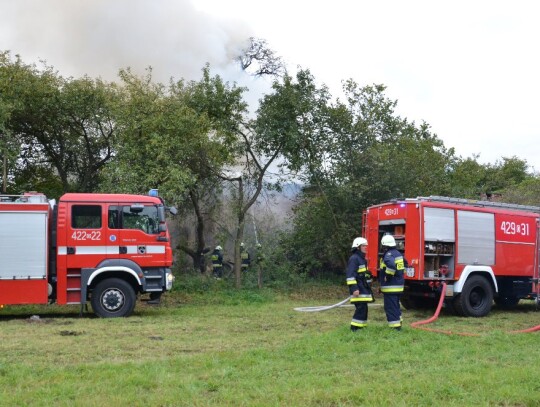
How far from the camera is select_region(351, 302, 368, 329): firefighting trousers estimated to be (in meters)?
10.0

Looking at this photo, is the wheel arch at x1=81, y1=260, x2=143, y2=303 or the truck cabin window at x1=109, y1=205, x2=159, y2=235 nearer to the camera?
the wheel arch at x1=81, y1=260, x2=143, y2=303

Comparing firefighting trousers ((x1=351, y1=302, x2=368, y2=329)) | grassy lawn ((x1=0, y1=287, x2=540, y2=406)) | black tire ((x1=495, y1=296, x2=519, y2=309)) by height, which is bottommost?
black tire ((x1=495, y1=296, x2=519, y2=309))

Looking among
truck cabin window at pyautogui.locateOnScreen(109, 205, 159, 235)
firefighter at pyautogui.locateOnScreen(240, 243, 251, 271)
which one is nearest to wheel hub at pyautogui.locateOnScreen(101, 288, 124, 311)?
truck cabin window at pyautogui.locateOnScreen(109, 205, 159, 235)

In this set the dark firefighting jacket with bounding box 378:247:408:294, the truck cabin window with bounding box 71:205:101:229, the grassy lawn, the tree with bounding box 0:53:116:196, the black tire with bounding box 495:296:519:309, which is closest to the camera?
the grassy lawn

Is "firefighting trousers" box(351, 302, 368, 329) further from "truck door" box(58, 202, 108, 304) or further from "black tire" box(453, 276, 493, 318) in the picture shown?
"truck door" box(58, 202, 108, 304)

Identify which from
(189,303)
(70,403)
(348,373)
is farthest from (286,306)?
(70,403)

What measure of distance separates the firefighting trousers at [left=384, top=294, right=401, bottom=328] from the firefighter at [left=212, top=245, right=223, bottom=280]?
10.7m

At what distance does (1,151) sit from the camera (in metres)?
16.5

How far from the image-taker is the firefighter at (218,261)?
2036 cm

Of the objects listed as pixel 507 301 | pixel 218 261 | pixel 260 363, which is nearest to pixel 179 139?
pixel 218 261

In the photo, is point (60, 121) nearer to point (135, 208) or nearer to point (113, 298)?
point (135, 208)

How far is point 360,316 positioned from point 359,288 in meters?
0.47

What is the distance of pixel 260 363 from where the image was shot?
7.45 m

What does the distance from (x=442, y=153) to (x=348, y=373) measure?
1533 centimetres
